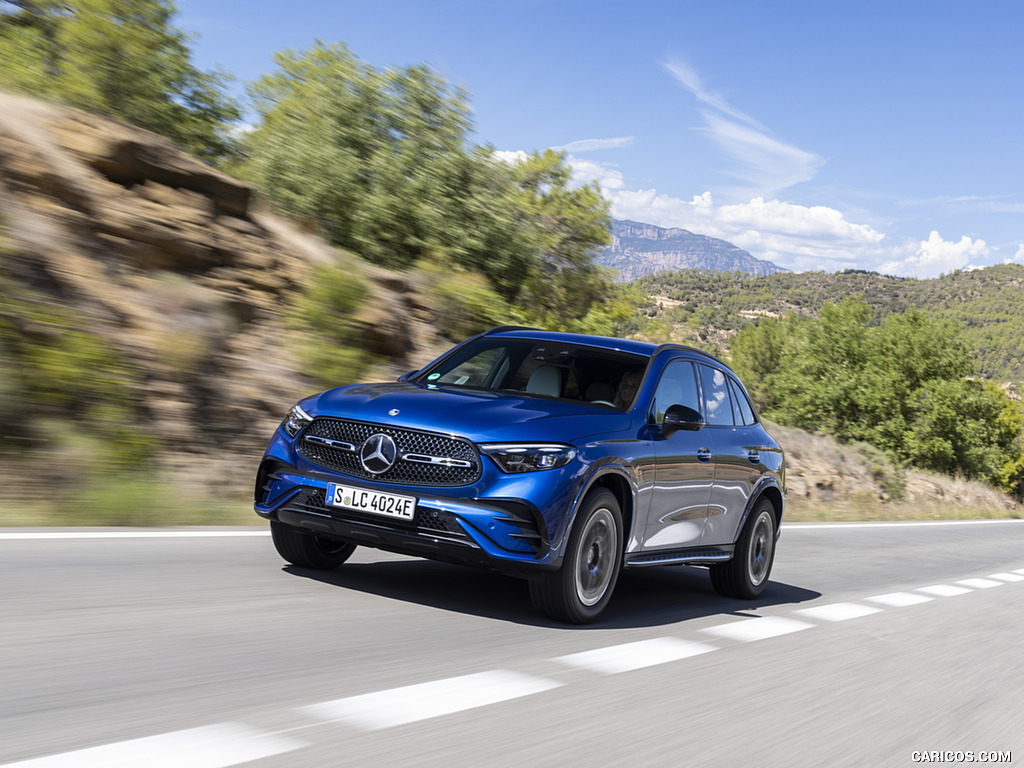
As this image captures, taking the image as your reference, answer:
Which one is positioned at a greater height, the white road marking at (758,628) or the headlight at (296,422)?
the headlight at (296,422)

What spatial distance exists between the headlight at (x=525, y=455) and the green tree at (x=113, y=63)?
10887mm

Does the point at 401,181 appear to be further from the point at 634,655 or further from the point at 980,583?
the point at 634,655

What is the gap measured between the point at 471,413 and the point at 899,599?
5.34m

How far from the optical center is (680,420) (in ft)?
21.8

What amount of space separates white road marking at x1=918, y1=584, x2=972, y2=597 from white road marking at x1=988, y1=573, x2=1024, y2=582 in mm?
1843

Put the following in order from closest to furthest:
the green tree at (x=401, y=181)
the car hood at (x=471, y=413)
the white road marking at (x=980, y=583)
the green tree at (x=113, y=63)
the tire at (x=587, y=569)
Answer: the car hood at (x=471, y=413), the tire at (x=587, y=569), the white road marking at (x=980, y=583), the green tree at (x=113, y=63), the green tree at (x=401, y=181)

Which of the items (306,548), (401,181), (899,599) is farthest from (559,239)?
(306,548)

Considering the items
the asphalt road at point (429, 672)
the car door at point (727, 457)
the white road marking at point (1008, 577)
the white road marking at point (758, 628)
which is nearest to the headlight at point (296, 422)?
the asphalt road at point (429, 672)

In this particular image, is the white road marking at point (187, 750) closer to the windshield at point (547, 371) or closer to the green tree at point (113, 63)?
the windshield at point (547, 371)

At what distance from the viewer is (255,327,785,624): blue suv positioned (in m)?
5.50

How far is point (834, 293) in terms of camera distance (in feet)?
617

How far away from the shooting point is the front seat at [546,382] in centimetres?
675

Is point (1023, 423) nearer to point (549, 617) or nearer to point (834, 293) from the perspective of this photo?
point (549, 617)

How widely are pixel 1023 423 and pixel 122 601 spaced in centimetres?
7676
